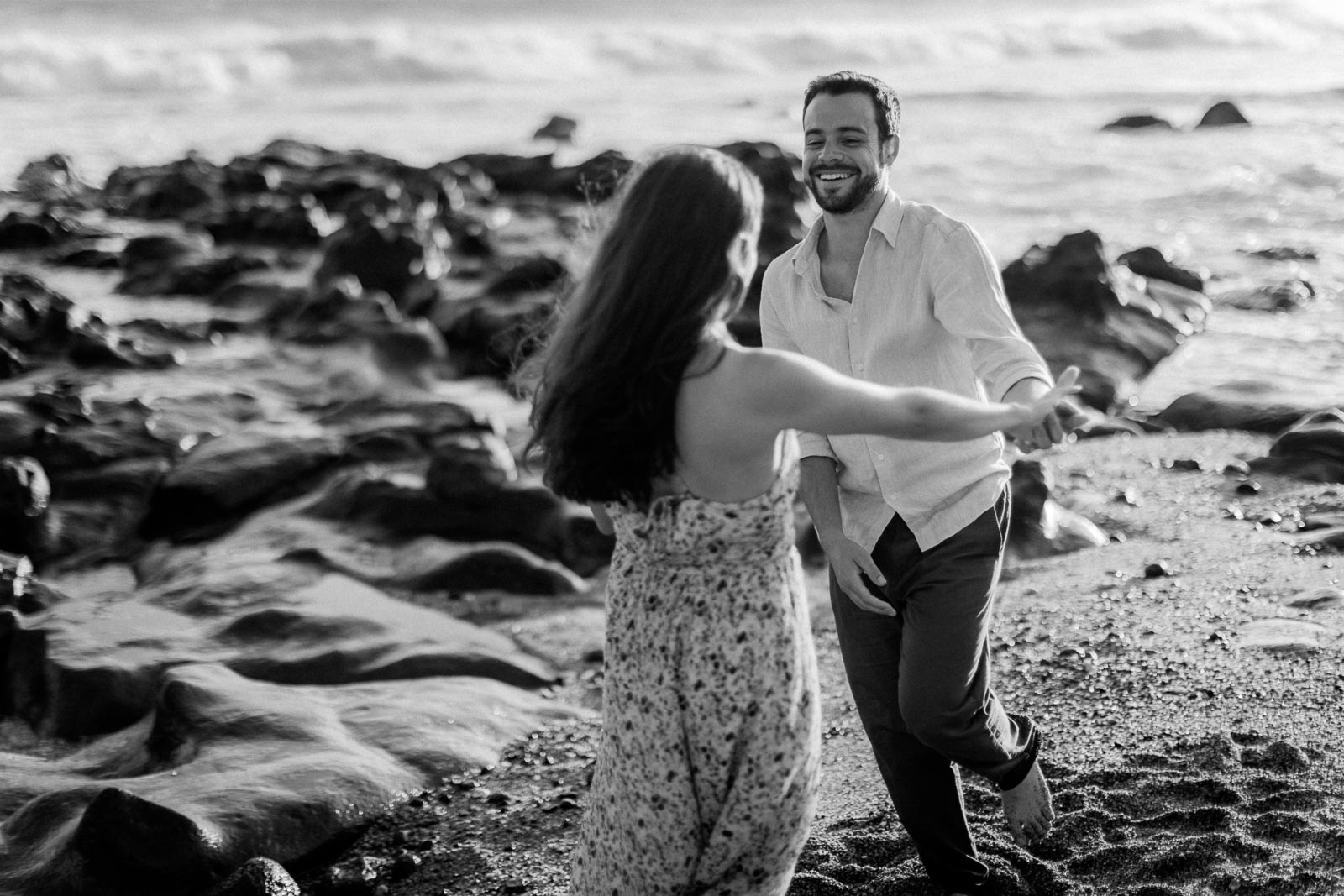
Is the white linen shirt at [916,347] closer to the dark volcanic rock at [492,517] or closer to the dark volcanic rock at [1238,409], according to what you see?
the dark volcanic rock at [492,517]

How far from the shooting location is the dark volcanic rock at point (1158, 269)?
41.1 feet

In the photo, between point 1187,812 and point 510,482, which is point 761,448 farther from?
point 510,482

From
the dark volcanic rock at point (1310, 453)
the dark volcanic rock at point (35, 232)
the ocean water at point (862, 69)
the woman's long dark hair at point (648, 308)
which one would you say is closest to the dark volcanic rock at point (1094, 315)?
the ocean water at point (862, 69)

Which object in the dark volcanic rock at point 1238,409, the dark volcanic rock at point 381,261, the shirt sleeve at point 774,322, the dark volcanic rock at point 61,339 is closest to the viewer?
the shirt sleeve at point 774,322

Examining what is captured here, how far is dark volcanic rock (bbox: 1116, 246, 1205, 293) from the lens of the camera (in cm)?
1252

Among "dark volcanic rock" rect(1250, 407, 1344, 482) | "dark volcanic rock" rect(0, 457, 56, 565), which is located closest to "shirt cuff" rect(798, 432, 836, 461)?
"dark volcanic rock" rect(1250, 407, 1344, 482)

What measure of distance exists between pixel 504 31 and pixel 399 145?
68.1ft

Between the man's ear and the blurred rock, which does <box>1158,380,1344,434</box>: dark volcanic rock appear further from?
the blurred rock

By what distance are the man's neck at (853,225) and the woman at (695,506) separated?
79 cm

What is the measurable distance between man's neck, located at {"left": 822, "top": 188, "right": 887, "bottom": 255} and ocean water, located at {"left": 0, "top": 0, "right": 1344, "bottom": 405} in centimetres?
663

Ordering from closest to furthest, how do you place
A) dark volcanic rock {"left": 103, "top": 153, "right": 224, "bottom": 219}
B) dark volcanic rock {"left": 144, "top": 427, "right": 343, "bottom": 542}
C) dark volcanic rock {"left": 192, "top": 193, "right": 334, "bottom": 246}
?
dark volcanic rock {"left": 144, "top": 427, "right": 343, "bottom": 542}, dark volcanic rock {"left": 192, "top": 193, "right": 334, "bottom": 246}, dark volcanic rock {"left": 103, "top": 153, "right": 224, "bottom": 219}

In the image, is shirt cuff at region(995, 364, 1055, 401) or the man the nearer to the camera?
shirt cuff at region(995, 364, 1055, 401)

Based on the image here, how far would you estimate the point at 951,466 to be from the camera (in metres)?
3.42

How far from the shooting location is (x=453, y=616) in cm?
657
